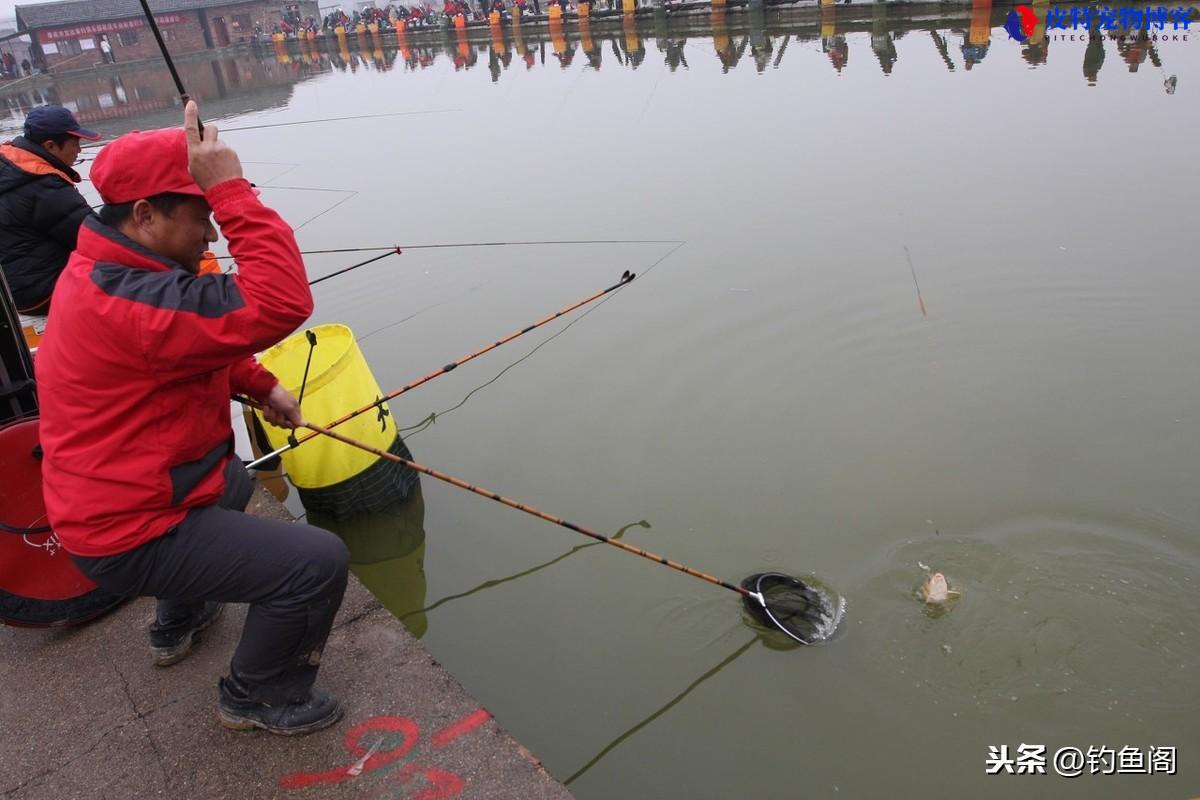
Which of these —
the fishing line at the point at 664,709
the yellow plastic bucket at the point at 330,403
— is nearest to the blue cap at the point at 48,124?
the yellow plastic bucket at the point at 330,403

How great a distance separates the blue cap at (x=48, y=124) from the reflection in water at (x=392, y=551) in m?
2.25

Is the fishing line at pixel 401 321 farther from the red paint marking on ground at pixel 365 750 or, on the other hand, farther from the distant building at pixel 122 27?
the distant building at pixel 122 27

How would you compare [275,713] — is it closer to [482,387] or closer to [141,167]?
[141,167]

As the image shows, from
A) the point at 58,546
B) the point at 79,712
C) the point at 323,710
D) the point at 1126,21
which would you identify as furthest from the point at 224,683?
the point at 1126,21

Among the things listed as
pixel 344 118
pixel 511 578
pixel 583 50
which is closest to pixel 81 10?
pixel 583 50

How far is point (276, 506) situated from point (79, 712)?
128 centimetres

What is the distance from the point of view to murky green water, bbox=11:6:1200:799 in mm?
3100

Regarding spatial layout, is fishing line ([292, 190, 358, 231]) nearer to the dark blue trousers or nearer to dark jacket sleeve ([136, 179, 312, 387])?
the dark blue trousers

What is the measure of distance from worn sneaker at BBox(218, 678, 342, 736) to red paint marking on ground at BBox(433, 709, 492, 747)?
1.18 ft

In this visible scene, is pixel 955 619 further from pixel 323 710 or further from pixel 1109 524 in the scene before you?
pixel 323 710

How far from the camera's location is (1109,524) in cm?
379

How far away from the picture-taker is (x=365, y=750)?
268 cm

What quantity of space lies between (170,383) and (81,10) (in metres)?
62.7

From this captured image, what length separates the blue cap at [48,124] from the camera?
4.19 meters
